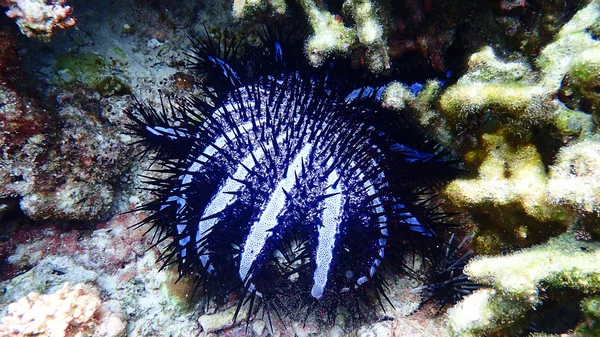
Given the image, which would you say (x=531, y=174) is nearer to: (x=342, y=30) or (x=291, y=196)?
(x=291, y=196)

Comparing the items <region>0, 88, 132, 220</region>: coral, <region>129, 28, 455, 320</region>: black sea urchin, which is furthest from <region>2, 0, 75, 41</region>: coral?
<region>129, 28, 455, 320</region>: black sea urchin

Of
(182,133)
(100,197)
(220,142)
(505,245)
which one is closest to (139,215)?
(100,197)

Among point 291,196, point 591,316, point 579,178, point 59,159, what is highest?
point 59,159

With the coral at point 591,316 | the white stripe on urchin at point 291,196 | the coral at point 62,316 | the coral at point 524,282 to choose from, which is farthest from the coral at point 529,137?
the coral at point 62,316

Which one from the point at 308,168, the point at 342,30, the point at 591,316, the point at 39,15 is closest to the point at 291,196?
the point at 308,168

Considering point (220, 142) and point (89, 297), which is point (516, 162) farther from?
point (89, 297)
